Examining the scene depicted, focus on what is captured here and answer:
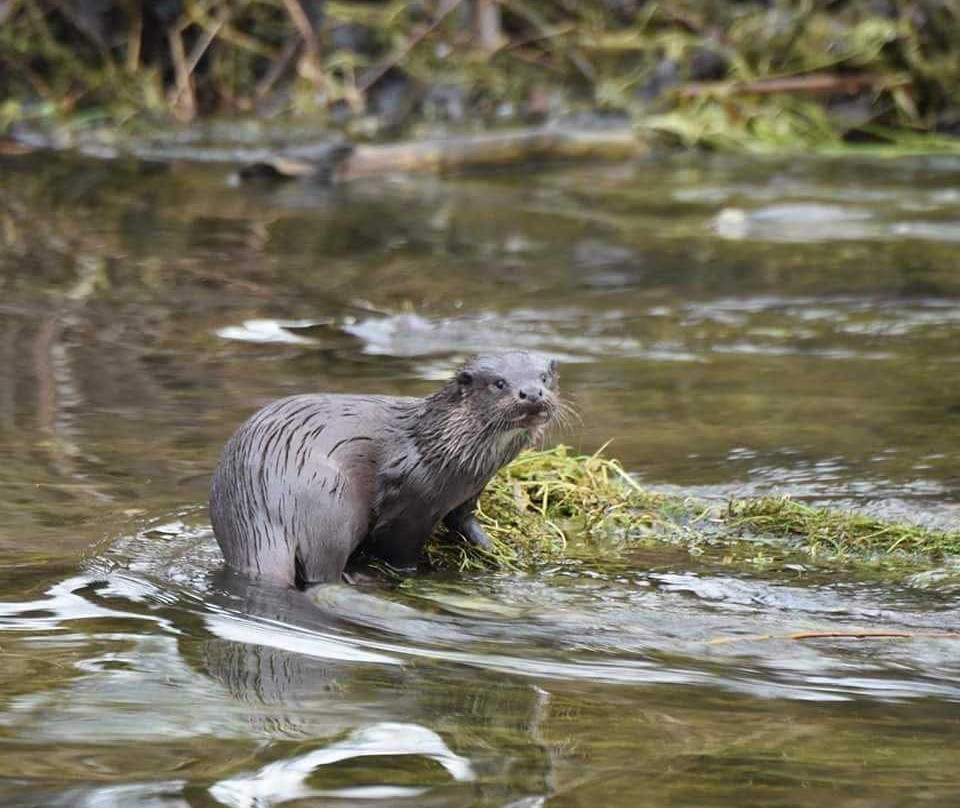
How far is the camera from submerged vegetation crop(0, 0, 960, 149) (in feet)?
42.1

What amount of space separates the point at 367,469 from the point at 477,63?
10.6 meters

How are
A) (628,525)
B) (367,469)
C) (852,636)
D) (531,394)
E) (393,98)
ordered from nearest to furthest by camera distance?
1. (852,636)
2. (531,394)
3. (367,469)
4. (628,525)
5. (393,98)

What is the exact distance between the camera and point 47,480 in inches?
191

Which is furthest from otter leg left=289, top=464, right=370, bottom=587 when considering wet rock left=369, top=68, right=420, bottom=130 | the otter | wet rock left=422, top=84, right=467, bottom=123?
wet rock left=422, top=84, right=467, bottom=123

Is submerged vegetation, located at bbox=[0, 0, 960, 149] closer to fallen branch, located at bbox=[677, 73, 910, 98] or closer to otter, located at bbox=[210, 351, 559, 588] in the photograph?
fallen branch, located at bbox=[677, 73, 910, 98]

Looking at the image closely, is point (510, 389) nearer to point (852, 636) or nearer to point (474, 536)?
point (474, 536)

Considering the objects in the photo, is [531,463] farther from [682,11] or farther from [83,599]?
[682,11]

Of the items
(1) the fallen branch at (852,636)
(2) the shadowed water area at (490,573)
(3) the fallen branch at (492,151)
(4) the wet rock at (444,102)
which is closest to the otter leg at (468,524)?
(2) the shadowed water area at (490,573)

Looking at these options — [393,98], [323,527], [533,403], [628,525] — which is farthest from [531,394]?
[393,98]

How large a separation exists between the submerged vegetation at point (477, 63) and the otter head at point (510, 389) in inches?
345

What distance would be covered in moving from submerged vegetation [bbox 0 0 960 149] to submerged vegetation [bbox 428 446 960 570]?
826 centimetres

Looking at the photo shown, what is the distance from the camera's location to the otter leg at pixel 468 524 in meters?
4.30

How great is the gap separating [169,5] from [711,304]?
8.29 meters

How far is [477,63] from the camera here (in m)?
14.4
